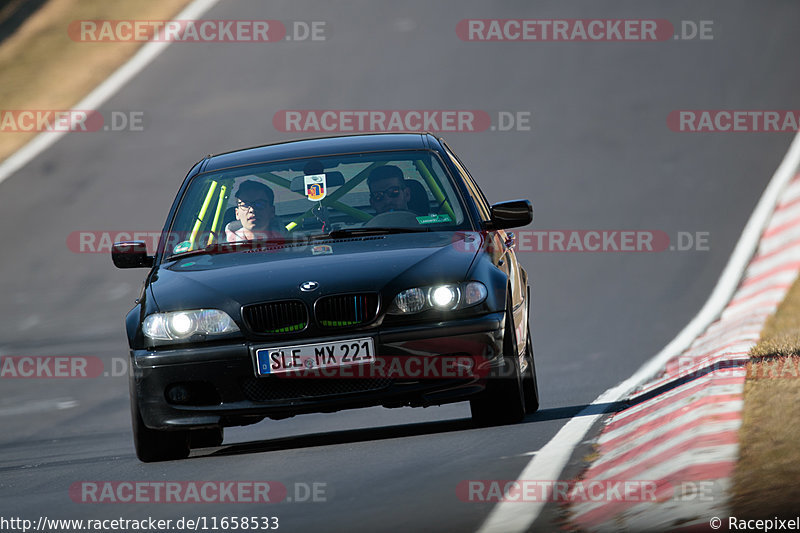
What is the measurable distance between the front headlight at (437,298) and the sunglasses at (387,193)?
4.10 feet

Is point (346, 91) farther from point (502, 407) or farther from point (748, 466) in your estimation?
point (748, 466)

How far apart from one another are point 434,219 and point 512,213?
1.44 feet

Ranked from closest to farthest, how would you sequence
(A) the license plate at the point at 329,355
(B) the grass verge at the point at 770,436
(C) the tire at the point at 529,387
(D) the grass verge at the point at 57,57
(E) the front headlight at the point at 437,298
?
(B) the grass verge at the point at 770,436 → (A) the license plate at the point at 329,355 → (E) the front headlight at the point at 437,298 → (C) the tire at the point at 529,387 → (D) the grass verge at the point at 57,57

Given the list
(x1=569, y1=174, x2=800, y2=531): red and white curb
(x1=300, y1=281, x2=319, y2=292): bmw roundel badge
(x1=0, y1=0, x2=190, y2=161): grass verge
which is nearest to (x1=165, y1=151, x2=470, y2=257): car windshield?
(x1=300, y1=281, x2=319, y2=292): bmw roundel badge

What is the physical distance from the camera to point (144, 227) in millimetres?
20172

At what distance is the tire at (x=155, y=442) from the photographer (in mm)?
7492

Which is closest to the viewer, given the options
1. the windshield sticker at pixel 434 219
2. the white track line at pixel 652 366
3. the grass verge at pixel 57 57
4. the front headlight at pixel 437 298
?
the white track line at pixel 652 366

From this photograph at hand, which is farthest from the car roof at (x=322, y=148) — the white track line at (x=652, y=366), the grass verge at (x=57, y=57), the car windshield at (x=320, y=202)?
the grass verge at (x=57, y=57)

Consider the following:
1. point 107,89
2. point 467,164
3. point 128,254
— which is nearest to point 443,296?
point 128,254

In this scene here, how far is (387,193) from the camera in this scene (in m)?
8.30

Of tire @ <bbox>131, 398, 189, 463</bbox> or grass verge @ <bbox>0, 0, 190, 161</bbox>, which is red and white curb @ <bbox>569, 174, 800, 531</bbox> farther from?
grass verge @ <bbox>0, 0, 190, 161</bbox>

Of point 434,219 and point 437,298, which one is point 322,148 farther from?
point 437,298

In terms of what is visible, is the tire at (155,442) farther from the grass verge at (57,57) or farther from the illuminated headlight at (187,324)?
the grass verge at (57,57)

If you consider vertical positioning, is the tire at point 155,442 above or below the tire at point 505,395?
below
